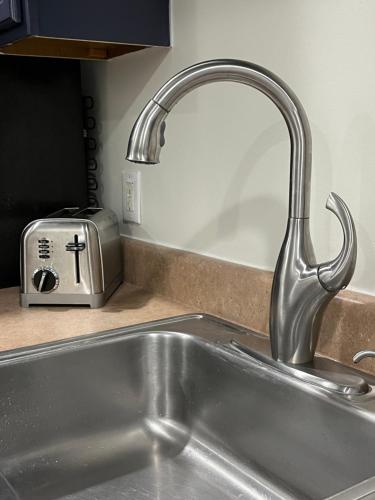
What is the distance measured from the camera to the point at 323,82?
0.89 meters

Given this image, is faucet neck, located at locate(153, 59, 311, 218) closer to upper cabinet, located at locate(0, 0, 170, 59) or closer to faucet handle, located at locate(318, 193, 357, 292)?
faucet handle, located at locate(318, 193, 357, 292)

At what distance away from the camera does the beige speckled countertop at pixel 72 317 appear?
1.03 meters

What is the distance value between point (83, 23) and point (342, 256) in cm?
63

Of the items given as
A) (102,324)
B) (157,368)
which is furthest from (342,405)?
(102,324)

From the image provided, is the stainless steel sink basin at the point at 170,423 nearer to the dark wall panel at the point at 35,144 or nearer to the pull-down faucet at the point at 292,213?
the pull-down faucet at the point at 292,213

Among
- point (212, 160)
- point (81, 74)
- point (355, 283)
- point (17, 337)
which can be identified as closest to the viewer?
point (355, 283)

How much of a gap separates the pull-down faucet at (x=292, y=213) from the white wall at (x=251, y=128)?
3.6 inches

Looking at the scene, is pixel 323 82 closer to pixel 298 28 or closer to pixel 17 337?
pixel 298 28

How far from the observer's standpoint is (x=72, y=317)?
113 centimetres

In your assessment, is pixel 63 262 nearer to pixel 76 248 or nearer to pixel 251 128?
pixel 76 248

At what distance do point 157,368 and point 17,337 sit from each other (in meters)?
0.23

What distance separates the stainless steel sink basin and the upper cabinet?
52cm

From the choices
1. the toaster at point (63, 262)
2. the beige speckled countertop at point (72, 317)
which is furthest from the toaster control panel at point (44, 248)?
the beige speckled countertop at point (72, 317)

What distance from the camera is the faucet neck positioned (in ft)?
2.63
